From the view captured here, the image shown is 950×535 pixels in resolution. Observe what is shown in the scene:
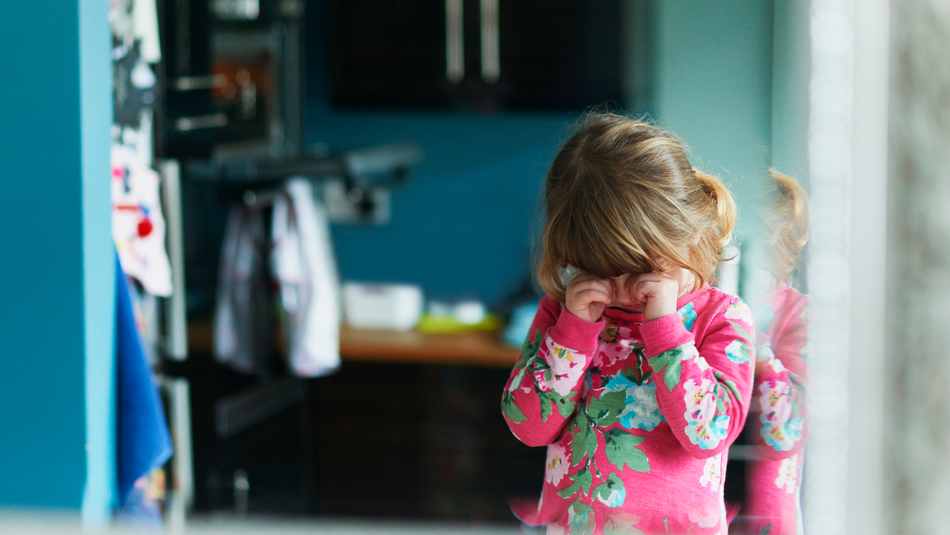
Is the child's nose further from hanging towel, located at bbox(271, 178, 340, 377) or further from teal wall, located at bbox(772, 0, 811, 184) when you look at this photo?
hanging towel, located at bbox(271, 178, 340, 377)

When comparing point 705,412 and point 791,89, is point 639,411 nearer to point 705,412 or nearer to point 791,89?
point 705,412

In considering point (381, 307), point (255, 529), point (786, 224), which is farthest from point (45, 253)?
point (381, 307)

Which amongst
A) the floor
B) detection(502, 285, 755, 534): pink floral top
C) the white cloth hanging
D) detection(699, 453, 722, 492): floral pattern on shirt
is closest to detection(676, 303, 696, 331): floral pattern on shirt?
detection(502, 285, 755, 534): pink floral top

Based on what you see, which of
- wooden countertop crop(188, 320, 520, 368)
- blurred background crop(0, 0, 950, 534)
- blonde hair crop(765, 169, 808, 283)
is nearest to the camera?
blurred background crop(0, 0, 950, 534)

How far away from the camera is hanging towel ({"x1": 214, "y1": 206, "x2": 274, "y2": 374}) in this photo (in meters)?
2.01

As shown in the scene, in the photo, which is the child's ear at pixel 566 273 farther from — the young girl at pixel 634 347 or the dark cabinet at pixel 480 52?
the dark cabinet at pixel 480 52

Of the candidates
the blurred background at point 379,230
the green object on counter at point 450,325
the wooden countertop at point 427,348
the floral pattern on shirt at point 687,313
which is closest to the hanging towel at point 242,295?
the blurred background at point 379,230

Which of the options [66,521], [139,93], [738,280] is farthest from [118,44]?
[738,280]

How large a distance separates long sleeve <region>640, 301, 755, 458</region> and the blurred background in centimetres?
6

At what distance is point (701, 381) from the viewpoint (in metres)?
0.61

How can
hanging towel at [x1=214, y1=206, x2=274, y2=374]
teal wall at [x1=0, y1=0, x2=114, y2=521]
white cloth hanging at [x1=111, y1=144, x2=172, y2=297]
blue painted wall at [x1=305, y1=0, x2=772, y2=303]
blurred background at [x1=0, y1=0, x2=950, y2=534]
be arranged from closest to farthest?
1. blurred background at [x1=0, y1=0, x2=950, y2=534]
2. teal wall at [x1=0, y1=0, x2=114, y2=521]
3. white cloth hanging at [x1=111, y1=144, x2=172, y2=297]
4. hanging towel at [x1=214, y1=206, x2=274, y2=374]
5. blue painted wall at [x1=305, y1=0, x2=772, y2=303]

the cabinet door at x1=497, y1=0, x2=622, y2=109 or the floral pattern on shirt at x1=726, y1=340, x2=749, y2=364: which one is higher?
the cabinet door at x1=497, y1=0, x2=622, y2=109

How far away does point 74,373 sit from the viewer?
0.78m

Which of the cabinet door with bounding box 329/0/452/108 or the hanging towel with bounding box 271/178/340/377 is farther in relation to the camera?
the cabinet door with bounding box 329/0/452/108
